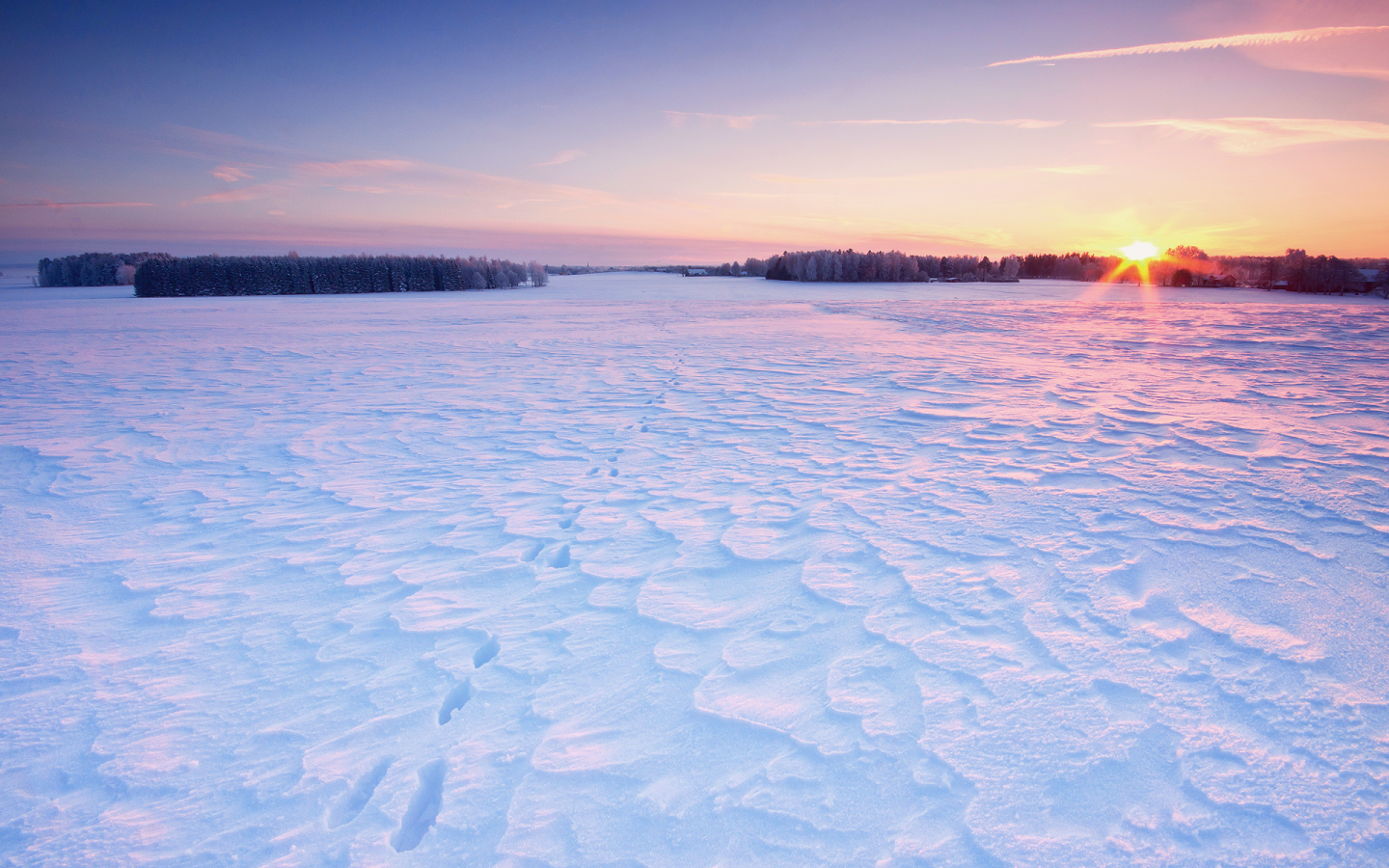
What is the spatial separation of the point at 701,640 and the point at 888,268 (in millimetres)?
62128

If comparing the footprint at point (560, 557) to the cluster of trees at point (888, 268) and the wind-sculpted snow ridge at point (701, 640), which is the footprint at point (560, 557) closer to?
the wind-sculpted snow ridge at point (701, 640)

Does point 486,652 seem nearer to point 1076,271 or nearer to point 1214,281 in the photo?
point 1214,281

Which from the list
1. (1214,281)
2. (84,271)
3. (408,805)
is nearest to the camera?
(408,805)

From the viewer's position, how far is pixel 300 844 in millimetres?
1646

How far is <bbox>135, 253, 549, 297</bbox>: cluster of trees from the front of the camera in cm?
4516

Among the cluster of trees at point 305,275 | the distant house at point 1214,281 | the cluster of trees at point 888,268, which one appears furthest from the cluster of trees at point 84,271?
the distant house at point 1214,281

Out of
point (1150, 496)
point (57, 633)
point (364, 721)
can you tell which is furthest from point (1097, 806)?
point (57, 633)

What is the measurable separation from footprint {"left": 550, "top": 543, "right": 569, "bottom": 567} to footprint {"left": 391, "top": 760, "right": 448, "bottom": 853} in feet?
4.27

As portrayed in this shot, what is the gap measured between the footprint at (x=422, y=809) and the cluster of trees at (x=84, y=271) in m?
94.4

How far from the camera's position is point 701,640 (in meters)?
2.46

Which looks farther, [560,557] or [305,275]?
[305,275]

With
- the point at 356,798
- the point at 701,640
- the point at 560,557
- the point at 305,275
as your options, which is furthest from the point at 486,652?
the point at 305,275

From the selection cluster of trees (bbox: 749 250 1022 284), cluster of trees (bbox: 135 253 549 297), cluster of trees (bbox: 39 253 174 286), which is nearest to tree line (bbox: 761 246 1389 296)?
cluster of trees (bbox: 749 250 1022 284)

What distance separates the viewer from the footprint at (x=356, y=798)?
174 cm
